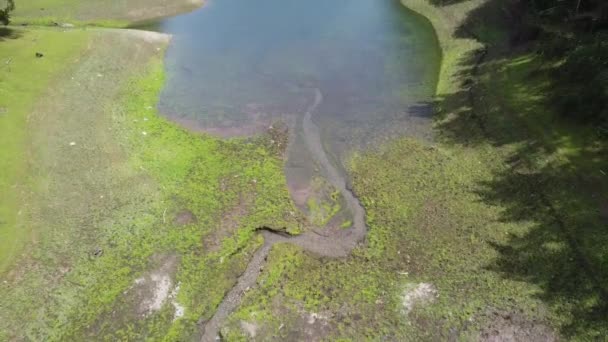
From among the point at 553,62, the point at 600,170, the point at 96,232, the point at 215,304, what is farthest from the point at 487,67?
the point at 96,232

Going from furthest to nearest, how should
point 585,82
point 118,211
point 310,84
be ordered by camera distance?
point 310,84 < point 585,82 < point 118,211

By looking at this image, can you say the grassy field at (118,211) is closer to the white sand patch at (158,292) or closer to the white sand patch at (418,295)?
the white sand patch at (158,292)

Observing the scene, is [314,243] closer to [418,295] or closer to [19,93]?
[418,295]

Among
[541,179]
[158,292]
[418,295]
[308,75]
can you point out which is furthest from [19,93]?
[541,179]

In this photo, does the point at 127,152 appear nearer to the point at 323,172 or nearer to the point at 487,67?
the point at 323,172

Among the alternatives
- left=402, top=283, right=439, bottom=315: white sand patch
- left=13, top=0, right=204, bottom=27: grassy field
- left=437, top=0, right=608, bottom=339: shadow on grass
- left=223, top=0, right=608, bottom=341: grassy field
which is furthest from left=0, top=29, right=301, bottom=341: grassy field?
left=13, top=0, right=204, bottom=27: grassy field

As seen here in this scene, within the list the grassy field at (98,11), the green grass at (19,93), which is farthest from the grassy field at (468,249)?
the grassy field at (98,11)
